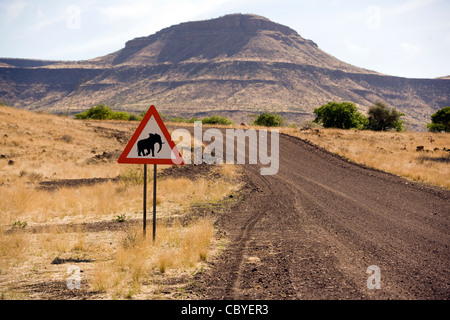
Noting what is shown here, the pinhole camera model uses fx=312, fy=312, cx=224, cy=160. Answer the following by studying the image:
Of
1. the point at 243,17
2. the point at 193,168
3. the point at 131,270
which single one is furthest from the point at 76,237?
the point at 243,17

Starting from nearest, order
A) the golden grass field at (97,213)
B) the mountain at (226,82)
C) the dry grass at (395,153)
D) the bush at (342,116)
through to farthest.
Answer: the golden grass field at (97,213), the dry grass at (395,153), the bush at (342,116), the mountain at (226,82)

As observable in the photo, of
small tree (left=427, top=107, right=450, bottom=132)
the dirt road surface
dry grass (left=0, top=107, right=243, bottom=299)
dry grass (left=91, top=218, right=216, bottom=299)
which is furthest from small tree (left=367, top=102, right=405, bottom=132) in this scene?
dry grass (left=91, top=218, right=216, bottom=299)

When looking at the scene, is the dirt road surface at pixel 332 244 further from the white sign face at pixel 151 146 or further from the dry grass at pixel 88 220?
the white sign face at pixel 151 146

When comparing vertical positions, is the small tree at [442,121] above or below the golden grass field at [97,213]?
above

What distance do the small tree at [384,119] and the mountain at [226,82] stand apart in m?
45.1

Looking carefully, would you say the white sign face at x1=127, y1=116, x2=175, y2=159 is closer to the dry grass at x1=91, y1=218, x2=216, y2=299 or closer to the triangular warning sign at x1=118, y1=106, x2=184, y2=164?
the triangular warning sign at x1=118, y1=106, x2=184, y2=164

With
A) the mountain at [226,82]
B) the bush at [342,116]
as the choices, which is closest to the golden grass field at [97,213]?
the bush at [342,116]

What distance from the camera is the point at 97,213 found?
9891 millimetres

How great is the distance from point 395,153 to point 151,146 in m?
21.6

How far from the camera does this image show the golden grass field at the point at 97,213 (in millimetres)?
4695

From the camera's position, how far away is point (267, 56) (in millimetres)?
157250

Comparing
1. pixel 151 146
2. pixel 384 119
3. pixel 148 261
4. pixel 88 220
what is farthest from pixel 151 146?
pixel 384 119

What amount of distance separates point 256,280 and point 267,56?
16328 cm
